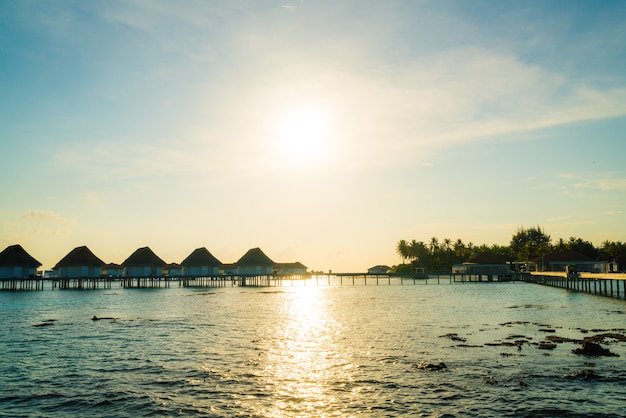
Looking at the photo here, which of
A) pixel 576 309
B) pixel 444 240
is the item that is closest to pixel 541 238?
pixel 444 240

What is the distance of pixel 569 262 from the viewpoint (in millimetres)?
99812

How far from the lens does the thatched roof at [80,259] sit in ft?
304

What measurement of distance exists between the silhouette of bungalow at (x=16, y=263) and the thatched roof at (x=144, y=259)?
52.2ft

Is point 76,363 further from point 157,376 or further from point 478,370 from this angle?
point 478,370

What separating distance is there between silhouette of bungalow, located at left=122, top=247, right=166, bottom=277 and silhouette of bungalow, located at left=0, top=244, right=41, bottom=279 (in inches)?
617

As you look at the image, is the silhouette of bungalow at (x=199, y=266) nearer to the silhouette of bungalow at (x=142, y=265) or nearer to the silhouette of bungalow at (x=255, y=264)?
the silhouette of bungalow at (x=142, y=265)

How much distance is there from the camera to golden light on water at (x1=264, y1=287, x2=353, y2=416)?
16.9m

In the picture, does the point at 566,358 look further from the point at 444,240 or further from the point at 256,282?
the point at 444,240

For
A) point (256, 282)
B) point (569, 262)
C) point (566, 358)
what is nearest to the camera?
point (566, 358)

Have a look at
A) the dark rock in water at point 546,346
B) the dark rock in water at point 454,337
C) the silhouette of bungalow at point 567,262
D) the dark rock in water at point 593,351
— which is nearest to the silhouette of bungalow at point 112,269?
the silhouette of bungalow at point 567,262

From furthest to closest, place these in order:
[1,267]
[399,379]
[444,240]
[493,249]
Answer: [444,240] → [493,249] → [1,267] → [399,379]

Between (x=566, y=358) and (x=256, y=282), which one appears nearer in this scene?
(x=566, y=358)

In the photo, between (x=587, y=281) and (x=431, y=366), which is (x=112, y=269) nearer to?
(x=587, y=281)

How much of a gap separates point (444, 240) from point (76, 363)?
146579mm
